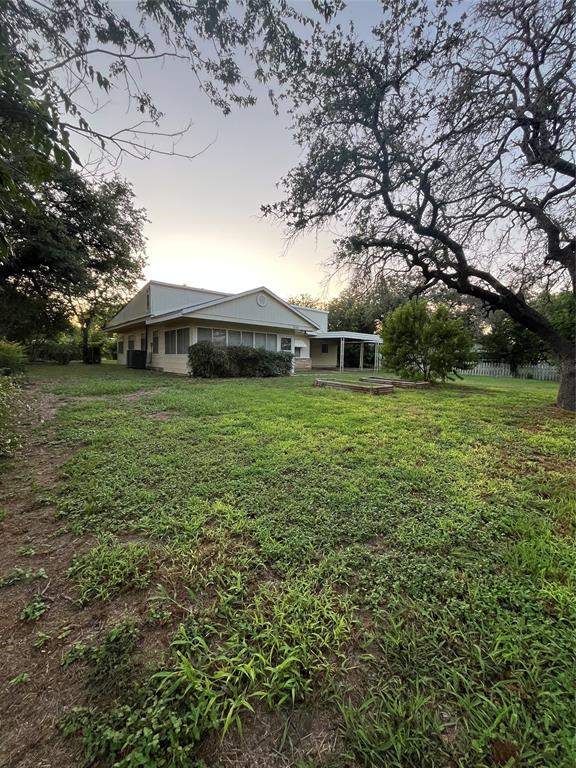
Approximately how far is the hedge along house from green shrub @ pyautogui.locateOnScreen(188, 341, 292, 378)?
1048 millimetres

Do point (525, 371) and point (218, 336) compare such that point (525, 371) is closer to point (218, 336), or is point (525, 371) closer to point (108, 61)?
point (218, 336)

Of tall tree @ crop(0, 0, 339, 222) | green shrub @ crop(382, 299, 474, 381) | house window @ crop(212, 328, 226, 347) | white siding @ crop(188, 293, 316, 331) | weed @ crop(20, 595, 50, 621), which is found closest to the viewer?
weed @ crop(20, 595, 50, 621)

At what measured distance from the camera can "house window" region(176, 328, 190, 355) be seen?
14781 mm

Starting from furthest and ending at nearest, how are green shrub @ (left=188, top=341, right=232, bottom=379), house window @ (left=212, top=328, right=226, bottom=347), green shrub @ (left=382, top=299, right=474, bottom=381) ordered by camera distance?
house window @ (left=212, top=328, right=226, bottom=347)
green shrub @ (left=188, top=341, right=232, bottom=379)
green shrub @ (left=382, top=299, right=474, bottom=381)

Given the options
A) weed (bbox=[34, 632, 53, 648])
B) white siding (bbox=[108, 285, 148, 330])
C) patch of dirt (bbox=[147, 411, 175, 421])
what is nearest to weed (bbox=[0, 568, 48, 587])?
weed (bbox=[34, 632, 53, 648])

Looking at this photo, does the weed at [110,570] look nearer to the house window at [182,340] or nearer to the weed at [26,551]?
the weed at [26,551]

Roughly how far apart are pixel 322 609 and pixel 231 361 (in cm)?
1231

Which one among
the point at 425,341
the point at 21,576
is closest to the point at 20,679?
the point at 21,576

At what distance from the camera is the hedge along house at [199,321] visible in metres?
14.5

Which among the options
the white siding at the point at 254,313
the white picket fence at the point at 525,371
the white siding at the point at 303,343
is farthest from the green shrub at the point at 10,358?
the white picket fence at the point at 525,371

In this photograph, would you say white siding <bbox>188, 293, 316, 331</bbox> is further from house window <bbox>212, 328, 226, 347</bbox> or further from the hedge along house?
house window <bbox>212, 328, 226, 347</bbox>

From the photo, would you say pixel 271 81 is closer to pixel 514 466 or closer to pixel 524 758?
pixel 514 466

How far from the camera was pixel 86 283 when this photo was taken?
15.8 metres

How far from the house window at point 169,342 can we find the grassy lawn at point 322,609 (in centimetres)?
1275
